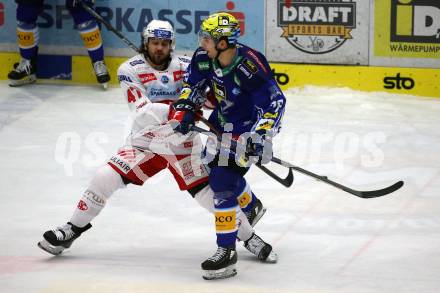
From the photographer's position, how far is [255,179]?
23.6ft

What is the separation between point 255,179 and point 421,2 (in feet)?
8.20

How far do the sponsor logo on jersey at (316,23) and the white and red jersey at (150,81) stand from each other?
3434 millimetres

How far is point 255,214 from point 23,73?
4.24 meters

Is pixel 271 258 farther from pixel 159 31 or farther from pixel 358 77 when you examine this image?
pixel 358 77

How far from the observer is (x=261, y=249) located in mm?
5527

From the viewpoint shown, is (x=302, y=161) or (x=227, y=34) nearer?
(x=227, y=34)

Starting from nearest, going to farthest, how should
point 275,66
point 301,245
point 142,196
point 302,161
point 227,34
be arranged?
point 227,34
point 301,245
point 142,196
point 302,161
point 275,66

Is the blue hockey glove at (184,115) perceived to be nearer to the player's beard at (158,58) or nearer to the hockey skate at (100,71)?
the player's beard at (158,58)

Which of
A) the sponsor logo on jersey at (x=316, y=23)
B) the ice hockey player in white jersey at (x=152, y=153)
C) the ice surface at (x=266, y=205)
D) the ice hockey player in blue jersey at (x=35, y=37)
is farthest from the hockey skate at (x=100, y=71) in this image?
the ice hockey player in white jersey at (x=152, y=153)

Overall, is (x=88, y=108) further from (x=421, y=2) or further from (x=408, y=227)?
(x=408, y=227)

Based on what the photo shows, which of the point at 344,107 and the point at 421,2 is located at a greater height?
the point at 421,2

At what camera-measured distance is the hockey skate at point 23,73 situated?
31.4ft

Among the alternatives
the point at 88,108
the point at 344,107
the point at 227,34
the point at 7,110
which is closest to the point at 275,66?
the point at 344,107

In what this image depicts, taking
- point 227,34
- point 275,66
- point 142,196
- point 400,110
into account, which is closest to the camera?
point 227,34
